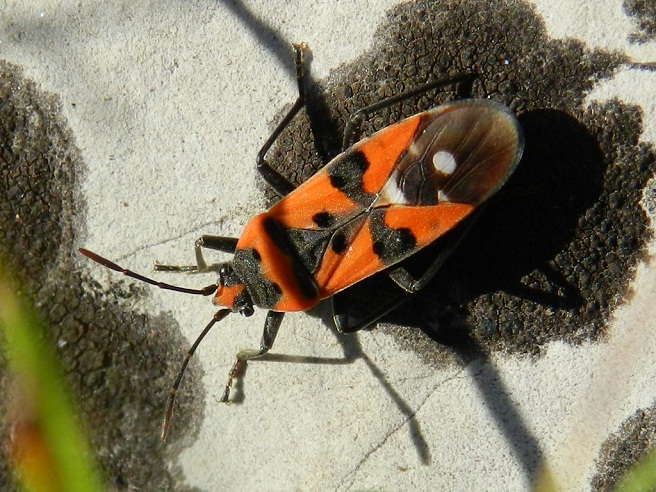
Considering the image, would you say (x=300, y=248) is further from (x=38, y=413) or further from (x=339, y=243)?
(x=38, y=413)

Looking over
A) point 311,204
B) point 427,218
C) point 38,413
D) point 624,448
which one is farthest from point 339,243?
point 38,413

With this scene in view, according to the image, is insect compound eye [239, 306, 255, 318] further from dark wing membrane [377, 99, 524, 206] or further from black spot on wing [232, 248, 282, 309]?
dark wing membrane [377, 99, 524, 206]

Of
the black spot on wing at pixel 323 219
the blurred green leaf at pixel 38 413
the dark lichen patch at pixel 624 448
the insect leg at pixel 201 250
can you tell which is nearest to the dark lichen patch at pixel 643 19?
the black spot on wing at pixel 323 219

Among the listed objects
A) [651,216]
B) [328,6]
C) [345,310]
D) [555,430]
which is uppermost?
[328,6]

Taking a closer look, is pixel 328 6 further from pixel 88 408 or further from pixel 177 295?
pixel 88 408

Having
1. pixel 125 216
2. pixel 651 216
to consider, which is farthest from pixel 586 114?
pixel 125 216

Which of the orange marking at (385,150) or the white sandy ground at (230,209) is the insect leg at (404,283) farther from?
the orange marking at (385,150)
